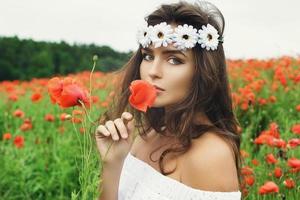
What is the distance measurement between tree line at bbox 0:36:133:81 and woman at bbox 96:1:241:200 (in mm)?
10127

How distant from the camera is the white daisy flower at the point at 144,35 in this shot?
104 inches

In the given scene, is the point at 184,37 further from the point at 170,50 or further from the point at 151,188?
the point at 151,188

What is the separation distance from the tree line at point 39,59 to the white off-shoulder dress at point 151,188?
10.1 meters

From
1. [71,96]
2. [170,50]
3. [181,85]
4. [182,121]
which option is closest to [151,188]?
[182,121]

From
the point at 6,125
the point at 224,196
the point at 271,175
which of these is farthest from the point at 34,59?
the point at 224,196

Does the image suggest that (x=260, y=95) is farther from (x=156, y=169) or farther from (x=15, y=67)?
(x=15, y=67)

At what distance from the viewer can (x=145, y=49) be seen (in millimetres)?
2652

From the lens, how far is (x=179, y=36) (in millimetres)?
2547

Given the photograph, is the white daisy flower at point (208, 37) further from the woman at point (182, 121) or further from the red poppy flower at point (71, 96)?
the red poppy flower at point (71, 96)

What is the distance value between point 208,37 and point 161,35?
0.68ft

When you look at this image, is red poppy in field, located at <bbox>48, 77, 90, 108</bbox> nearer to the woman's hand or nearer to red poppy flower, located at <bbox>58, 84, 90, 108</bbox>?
red poppy flower, located at <bbox>58, 84, 90, 108</bbox>

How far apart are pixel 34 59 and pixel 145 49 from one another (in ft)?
36.7

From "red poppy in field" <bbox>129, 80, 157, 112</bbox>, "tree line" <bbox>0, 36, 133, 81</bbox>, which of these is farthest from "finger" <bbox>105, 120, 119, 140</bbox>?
"tree line" <bbox>0, 36, 133, 81</bbox>

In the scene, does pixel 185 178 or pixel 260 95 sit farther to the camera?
pixel 260 95
